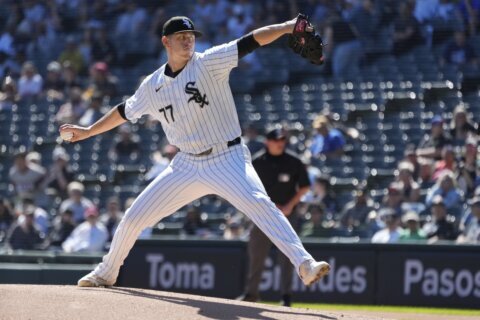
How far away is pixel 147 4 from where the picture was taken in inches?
→ 674

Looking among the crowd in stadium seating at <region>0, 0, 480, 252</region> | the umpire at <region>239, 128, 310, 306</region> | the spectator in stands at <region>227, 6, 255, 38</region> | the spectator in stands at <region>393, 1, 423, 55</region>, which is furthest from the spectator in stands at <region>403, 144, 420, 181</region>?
the spectator in stands at <region>227, 6, 255, 38</region>

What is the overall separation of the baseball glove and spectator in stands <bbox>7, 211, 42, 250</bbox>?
7181 millimetres

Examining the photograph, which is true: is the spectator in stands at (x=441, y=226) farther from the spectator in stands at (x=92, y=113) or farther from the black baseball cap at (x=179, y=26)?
the spectator in stands at (x=92, y=113)

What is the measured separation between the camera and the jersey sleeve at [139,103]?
6754 mm

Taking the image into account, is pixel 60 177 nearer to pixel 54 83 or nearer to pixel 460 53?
pixel 54 83

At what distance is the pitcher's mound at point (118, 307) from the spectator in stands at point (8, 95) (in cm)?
1016

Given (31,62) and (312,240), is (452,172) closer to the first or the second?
(312,240)

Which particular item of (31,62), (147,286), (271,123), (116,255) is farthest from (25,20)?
(116,255)

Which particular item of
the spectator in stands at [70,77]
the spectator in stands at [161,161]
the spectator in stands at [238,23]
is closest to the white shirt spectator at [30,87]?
the spectator in stands at [70,77]

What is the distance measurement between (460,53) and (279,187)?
5.34 m

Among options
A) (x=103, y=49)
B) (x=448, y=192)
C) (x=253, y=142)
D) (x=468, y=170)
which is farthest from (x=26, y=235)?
(x=468, y=170)

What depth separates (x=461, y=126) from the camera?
1226 centimetres

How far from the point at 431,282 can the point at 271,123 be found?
4.53m

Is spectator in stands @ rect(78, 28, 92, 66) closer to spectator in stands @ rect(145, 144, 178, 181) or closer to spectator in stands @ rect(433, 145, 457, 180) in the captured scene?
spectator in stands @ rect(145, 144, 178, 181)
